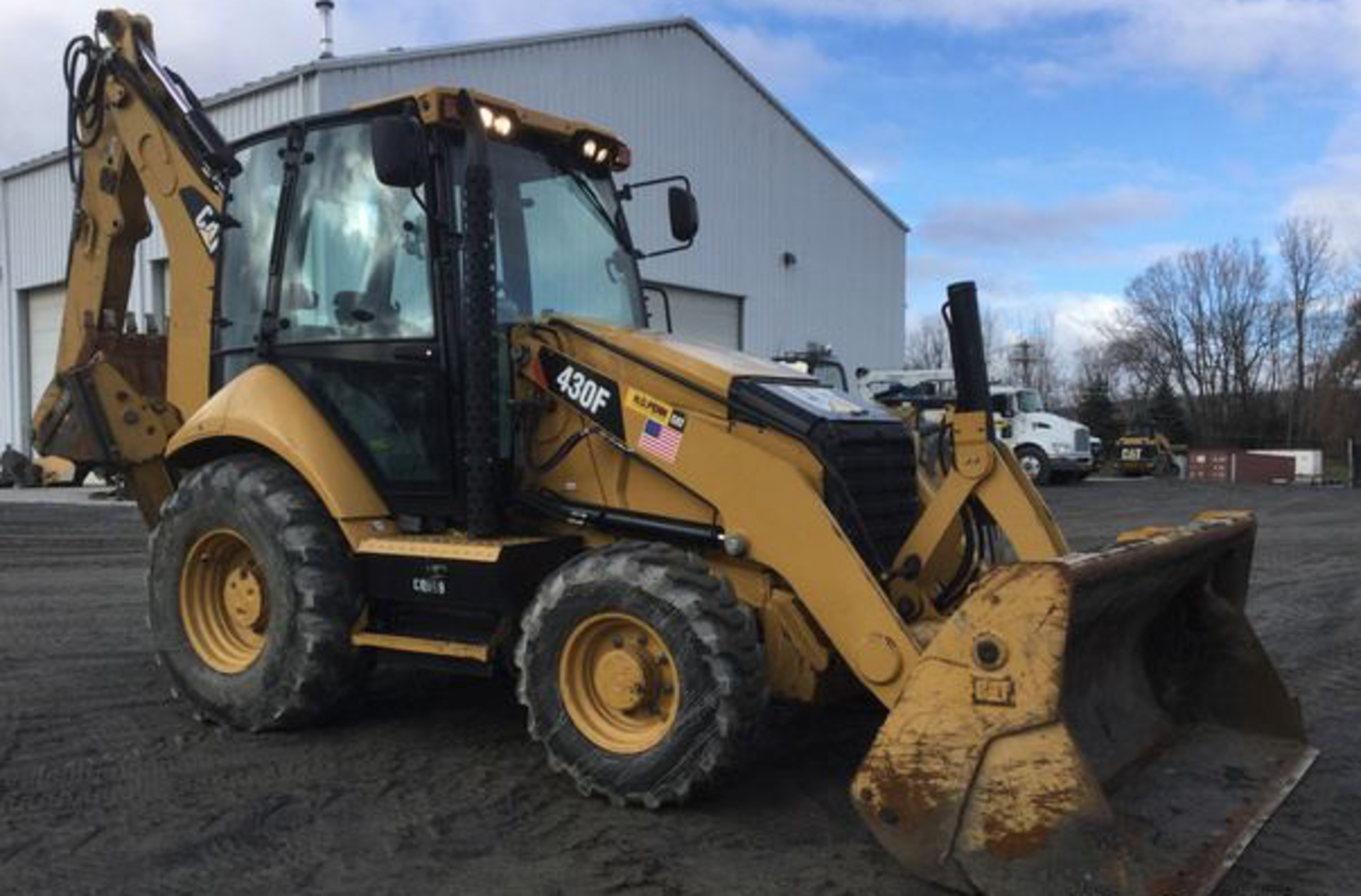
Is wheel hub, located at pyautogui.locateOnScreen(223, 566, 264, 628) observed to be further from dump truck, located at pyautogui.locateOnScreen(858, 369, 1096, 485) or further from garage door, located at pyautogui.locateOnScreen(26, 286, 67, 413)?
garage door, located at pyautogui.locateOnScreen(26, 286, 67, 413)

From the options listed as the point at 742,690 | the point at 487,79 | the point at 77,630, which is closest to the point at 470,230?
the point at 742,690

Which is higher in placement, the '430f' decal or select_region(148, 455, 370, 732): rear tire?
the '430f' decal

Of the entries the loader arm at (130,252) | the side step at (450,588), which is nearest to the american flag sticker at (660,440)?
the side step at (450,588)

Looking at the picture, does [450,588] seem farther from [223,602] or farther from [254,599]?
[223,602]

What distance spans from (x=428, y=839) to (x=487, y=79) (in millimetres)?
18575

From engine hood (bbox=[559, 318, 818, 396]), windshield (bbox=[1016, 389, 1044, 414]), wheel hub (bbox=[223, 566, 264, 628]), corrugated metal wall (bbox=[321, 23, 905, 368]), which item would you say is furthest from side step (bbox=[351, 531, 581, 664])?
windshield (bbox=[1016, 389, 1044, 414])

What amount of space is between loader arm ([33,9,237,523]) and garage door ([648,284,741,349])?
684 inches

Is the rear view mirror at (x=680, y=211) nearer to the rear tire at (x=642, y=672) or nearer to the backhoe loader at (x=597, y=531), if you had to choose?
the backhoe loader at (x=597, y=531)

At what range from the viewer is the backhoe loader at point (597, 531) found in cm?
358

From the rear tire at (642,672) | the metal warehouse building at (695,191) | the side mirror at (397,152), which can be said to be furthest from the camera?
the metal warehouse building at (695,191)

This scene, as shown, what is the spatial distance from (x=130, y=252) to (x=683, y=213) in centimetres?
325

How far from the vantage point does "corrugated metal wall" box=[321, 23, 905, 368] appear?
2142 cm

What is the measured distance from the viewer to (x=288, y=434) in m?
5.32

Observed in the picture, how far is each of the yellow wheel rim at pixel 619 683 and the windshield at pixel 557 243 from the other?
1.51 metres
